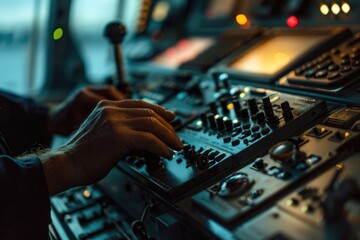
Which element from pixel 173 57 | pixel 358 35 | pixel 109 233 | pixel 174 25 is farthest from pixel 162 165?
pixel 174 25

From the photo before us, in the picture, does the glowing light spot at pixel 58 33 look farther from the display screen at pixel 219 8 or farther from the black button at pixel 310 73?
the black button at pixel 310 73

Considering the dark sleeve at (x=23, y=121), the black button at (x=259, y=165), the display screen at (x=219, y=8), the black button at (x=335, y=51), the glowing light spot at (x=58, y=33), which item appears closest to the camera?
the black button at (x=259, y=165)

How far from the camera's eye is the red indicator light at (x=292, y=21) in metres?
1.95

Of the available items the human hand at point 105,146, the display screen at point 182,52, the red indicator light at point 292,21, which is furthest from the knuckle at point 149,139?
the display screen at point 182,52

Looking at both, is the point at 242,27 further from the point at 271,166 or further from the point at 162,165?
the point at 271,166

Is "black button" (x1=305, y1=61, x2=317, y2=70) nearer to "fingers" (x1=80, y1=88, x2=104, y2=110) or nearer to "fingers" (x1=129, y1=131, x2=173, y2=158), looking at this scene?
"fingers" (x1=129, y1=131, x2=173, y2=158)

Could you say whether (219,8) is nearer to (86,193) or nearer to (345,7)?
(345,7)

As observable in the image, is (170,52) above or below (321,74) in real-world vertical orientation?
below

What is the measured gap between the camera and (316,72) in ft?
A: 4.94

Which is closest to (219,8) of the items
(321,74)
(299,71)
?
(299,71)

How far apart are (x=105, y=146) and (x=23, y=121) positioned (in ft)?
2.88

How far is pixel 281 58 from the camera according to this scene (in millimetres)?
1786

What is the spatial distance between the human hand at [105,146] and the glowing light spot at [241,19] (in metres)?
1.12

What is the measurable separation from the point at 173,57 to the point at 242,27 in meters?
0.51
